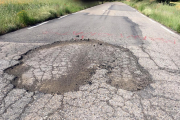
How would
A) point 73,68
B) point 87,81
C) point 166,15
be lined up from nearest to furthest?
point 87,81
point 73,68
point 166,15

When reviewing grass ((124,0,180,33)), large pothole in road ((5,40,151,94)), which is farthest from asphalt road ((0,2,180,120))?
grass ((124,0,180,33))

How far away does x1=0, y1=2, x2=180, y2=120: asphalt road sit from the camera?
76.1 inches

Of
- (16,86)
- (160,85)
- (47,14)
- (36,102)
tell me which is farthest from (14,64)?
(47,14)

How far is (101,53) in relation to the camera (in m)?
3.85

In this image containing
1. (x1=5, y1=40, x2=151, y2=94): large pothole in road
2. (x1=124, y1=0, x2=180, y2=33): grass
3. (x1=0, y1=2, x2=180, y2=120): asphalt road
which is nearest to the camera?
(x1=0, y1=2, x2=180, y2=120): asphalt road

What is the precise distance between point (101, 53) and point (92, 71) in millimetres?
1052

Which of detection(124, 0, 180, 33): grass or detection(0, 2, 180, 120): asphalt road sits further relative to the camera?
detection(124, 0, 180, 33): grass

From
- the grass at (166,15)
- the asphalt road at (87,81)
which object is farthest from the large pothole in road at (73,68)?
the grass at (166,15)

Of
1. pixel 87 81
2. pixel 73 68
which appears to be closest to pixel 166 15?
pixel 73 68

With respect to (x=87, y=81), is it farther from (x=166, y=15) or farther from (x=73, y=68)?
(x=166, y=15)

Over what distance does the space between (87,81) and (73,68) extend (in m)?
0.58

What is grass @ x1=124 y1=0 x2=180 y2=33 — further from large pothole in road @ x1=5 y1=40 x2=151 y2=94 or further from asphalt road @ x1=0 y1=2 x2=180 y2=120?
large pothole in road @ x1=5 y1=40 x2=151 y2=94

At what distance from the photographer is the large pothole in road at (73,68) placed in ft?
8.18

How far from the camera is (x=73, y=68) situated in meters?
3.03
